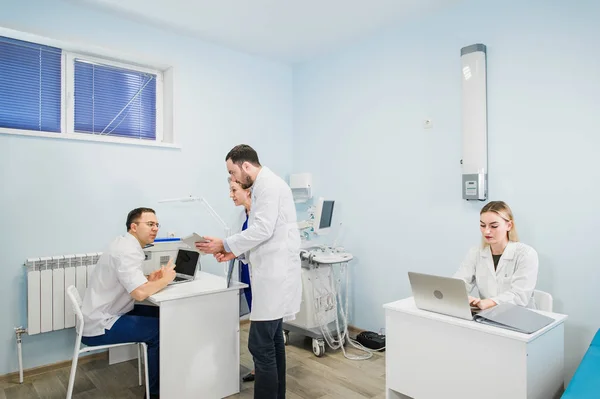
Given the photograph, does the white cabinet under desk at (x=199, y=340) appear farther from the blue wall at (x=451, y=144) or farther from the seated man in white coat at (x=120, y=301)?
the blue wall at (x=451, y=144)

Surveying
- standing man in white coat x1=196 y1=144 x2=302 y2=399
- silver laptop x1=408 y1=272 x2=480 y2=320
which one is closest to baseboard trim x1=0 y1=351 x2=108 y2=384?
standing man in white coat x1=196 y1=144 x2=302 y2=399

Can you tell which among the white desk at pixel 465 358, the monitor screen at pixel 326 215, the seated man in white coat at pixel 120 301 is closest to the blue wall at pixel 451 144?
the monitor screen at pixel 326 215

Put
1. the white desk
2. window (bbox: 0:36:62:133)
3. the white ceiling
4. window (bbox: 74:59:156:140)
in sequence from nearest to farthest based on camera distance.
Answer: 1. the white desk
2. window (bbox: 0:36:62:133)
3. the white ceiling
4. window (bbox: 74:59:156:140)

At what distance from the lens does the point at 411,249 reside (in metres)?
3.33

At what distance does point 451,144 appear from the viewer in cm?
307

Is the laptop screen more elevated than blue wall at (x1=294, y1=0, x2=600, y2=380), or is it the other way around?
blue wall at (x1=294, y1=0, x2=600, y2=380)

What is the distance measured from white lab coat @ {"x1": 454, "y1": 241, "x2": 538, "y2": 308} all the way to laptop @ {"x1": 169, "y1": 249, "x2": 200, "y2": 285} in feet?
5.71

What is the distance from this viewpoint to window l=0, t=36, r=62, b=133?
9.49ft

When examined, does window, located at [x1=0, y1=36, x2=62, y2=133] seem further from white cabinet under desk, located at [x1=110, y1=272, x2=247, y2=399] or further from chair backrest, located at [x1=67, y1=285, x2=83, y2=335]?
white cabinet under desk, located at [x1=110, y1=272, x2=247, y2=399]

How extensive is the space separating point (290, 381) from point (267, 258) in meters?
1.10

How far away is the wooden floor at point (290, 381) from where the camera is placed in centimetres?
260

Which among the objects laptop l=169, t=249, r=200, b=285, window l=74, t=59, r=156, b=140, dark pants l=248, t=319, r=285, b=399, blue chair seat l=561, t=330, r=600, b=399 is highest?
window l=74, t=59, r=156, b=140

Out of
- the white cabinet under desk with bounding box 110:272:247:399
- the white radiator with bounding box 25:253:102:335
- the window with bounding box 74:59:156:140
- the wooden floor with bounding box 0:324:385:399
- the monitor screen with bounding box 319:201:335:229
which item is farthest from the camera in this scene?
the monitor screen with bounding box 319:201:335:229

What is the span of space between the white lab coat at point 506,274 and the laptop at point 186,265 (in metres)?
1.74
